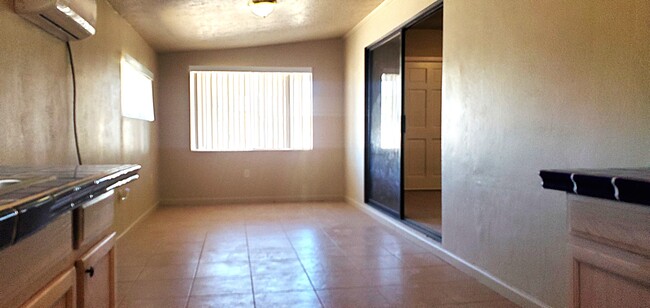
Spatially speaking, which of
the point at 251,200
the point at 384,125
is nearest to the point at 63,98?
the point at 384,125

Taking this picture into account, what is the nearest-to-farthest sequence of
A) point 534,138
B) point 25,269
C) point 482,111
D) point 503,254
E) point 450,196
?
point 25,269 < point 534,138 < point 503,254 < point 482,111 < point 450,196

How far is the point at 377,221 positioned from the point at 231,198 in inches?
91.9

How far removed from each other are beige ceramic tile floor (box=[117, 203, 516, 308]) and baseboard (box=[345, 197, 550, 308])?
4 centimetres

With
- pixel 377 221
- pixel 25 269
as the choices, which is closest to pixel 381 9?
pixel 377 221

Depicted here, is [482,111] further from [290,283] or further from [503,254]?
[290,283]

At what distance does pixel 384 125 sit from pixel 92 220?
397 cm

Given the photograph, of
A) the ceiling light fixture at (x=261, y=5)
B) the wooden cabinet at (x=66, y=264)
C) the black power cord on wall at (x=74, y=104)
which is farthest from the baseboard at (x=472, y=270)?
the black power cord on wall at (x=74, y=104)

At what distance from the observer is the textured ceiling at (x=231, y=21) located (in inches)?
173

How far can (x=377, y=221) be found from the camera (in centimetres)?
525

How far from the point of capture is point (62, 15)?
8.24ft

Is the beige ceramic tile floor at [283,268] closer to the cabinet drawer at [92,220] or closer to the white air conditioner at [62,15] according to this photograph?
the cabinet drawer at [92,220]

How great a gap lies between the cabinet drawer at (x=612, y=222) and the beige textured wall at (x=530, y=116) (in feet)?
2.63

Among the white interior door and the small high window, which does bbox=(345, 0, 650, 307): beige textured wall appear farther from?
the white interior door

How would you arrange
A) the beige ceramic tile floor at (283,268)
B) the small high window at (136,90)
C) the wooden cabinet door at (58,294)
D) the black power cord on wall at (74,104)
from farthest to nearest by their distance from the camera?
the small high window at (136,90)
the black power cord on wall at (74,104)
the beige ceramic tile floor at (283,268)
the wooden cabinet door at (58,294)
